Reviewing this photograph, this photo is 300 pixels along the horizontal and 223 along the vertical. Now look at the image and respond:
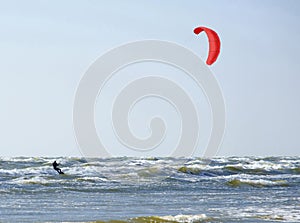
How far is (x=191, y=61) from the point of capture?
24.1 meters

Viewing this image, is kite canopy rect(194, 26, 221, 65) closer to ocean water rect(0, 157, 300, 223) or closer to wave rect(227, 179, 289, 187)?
ocean water rect(0, 157, 300, 223)

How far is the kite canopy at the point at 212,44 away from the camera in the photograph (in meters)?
22.5

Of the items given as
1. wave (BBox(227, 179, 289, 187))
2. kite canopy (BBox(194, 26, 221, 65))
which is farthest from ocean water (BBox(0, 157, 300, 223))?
kite canopy (BBox(194, 26, 221, 65))

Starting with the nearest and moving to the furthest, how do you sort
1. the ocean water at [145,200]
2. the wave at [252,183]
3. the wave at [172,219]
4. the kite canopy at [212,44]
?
the wave at [172,219]
the ocean water at [145,200]
the kite canopy at [212,44]
the wave at [252,183]

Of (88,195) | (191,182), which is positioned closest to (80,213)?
(88,195)

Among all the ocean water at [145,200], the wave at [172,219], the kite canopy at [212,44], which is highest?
the kite canopy at [212,44]

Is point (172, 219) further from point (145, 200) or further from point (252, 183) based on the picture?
point (252, 183)

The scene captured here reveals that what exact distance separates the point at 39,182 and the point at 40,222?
47.7 ft

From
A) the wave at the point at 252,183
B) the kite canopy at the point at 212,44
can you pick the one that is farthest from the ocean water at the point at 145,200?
the kite canopy at the point at 212,44

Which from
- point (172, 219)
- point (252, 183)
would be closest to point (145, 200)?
point (172, 219)

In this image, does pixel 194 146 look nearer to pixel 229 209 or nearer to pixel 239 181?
pixel 239 181

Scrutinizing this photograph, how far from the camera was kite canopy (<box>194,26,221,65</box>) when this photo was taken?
885 inches

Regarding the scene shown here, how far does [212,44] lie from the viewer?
74.8 feet

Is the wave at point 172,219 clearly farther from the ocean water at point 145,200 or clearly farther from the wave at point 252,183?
the wave at point 252,183
